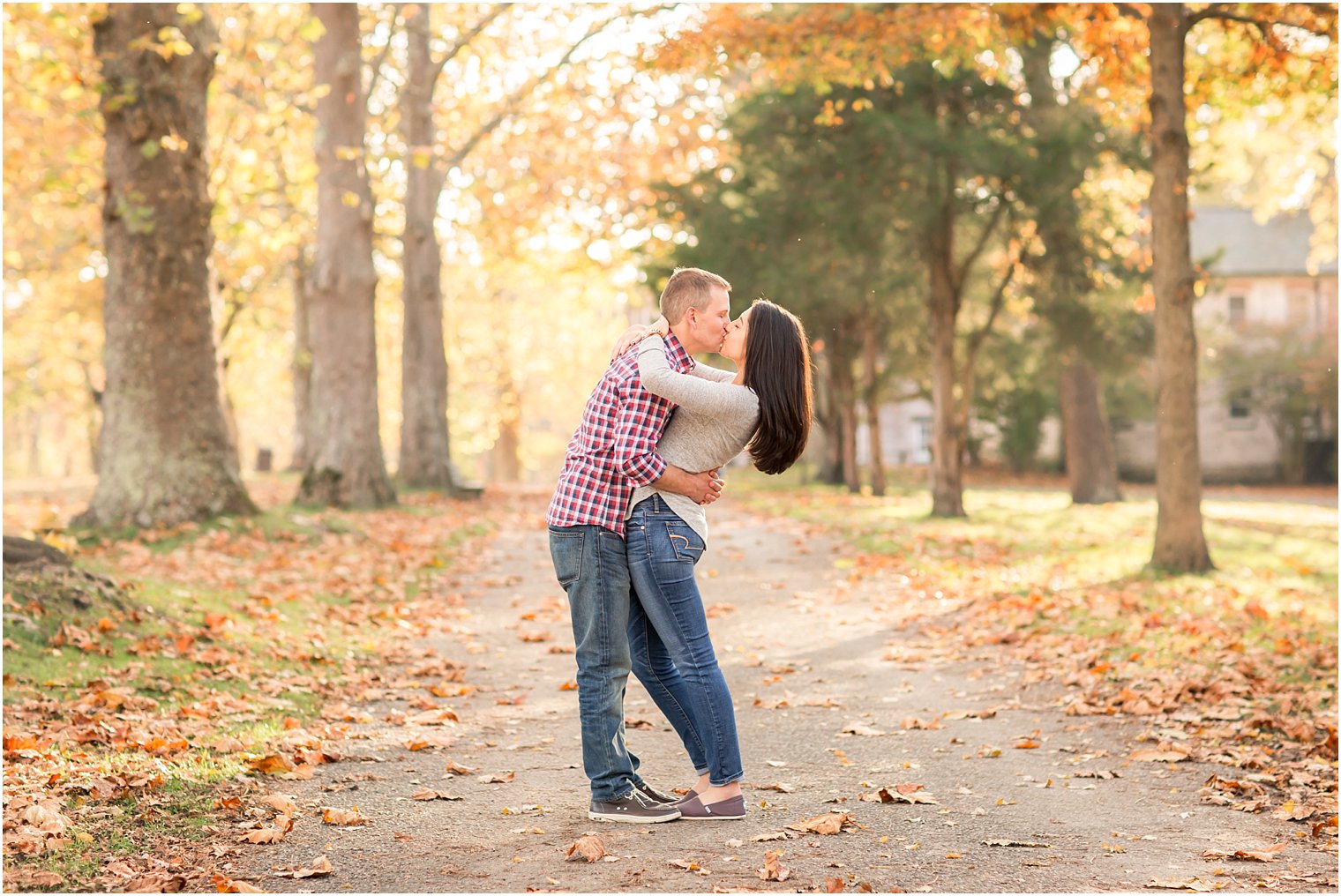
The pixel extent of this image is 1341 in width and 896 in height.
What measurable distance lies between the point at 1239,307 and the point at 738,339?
158ft

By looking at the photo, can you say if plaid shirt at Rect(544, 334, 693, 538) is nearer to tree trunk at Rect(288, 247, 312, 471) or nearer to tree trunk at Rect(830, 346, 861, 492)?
tree trunk at Rect(830, 346, 861, 492)

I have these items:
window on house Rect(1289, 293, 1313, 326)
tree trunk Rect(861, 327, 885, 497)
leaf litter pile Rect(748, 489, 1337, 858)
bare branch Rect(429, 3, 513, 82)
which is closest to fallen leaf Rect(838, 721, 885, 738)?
leaf litter pile Rect(748, 489, 1337, 858)

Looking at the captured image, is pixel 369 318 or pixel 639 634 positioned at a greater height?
pixel 369 318

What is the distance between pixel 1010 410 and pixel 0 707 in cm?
3789

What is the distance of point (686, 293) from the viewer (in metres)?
4.79

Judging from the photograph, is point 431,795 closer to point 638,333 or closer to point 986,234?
point 638,333

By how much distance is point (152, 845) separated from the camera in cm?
444

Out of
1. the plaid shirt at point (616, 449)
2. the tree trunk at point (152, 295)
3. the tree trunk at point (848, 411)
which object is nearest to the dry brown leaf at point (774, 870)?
the plaid shirt at point (616, 449)

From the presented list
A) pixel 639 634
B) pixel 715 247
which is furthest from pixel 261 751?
pixel 715 247

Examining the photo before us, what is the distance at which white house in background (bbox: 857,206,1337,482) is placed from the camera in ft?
139

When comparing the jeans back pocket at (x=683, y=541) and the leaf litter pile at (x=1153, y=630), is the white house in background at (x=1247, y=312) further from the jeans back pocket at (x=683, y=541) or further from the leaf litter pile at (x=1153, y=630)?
the jeans back pocket at (x=683, y=541)

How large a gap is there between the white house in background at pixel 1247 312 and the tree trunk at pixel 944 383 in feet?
69.0

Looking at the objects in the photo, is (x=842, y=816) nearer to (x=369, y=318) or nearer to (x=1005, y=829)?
(x=1005, y=829)

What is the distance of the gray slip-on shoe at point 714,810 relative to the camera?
4.88 metres
